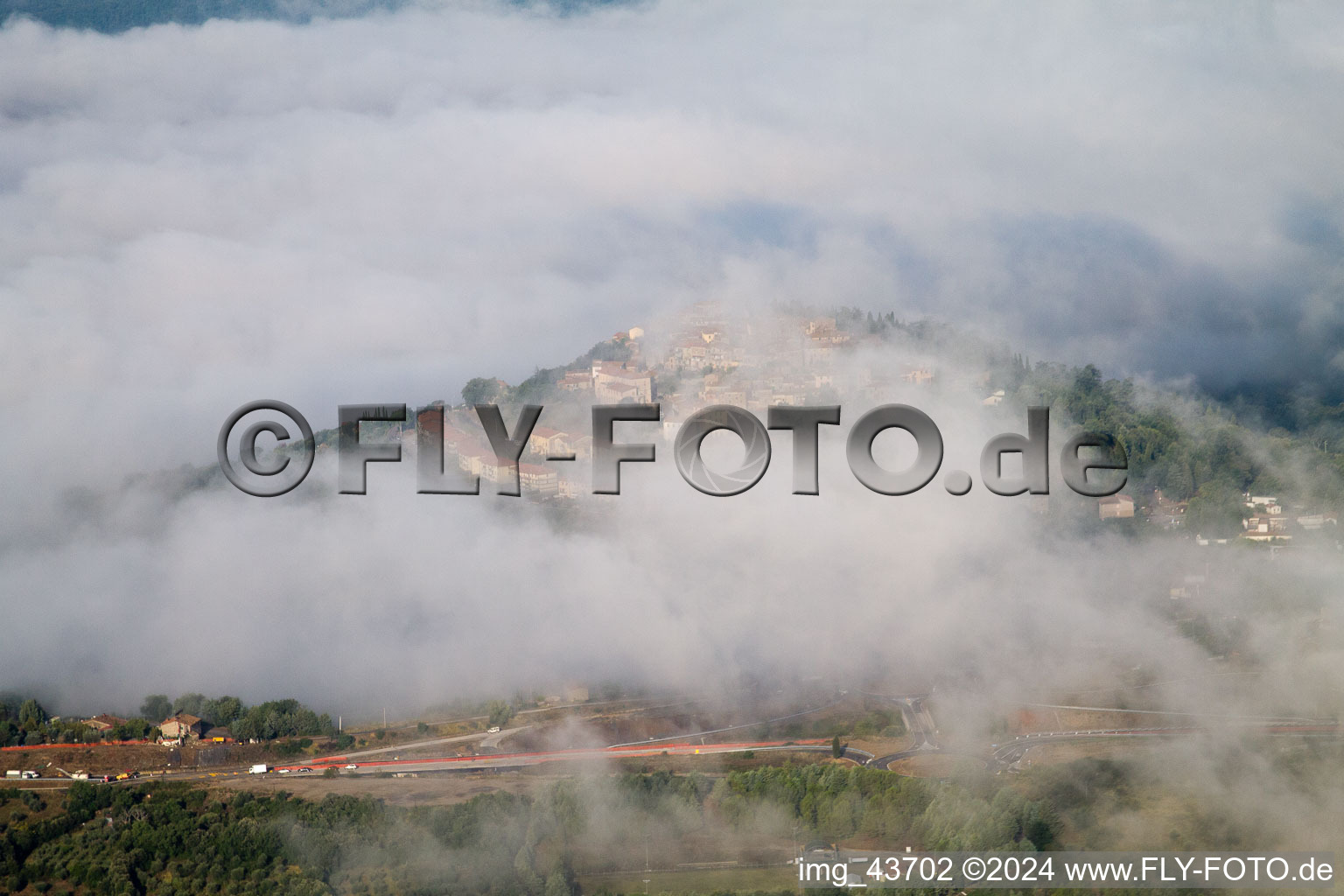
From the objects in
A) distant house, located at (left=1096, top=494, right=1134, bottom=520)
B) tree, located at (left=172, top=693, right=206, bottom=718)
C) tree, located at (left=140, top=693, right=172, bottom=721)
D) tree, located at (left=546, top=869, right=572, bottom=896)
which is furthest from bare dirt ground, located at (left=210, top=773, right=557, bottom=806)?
distant house, located at (left=1096, top=494, right=1134, bottom=520)

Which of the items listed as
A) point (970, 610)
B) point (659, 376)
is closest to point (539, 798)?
point (970, 610)

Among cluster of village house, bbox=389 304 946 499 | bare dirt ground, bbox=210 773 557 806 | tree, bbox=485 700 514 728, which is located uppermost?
Result: cluster of village house, bbox=389 304 946 499

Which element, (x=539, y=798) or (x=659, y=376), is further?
(x=659, y=376)

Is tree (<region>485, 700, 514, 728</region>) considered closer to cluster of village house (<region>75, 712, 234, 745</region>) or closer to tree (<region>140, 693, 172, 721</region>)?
cluster of village house (<region>75, 712, 234, 745</region>)

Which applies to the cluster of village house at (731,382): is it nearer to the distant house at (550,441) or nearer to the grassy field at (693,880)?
the distant house at (550,441)

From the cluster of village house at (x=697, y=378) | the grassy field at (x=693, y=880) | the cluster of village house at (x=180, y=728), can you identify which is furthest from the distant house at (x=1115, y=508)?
the cluster of village house at (x=180, y=728)

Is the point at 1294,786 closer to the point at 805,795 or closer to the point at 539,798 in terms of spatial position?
the point at 805,795

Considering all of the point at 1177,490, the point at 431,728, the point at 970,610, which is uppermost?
the point at 1177,490

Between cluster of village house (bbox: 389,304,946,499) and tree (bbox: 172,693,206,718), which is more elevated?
cluster of village house (bbox: 389,304,946,499)
